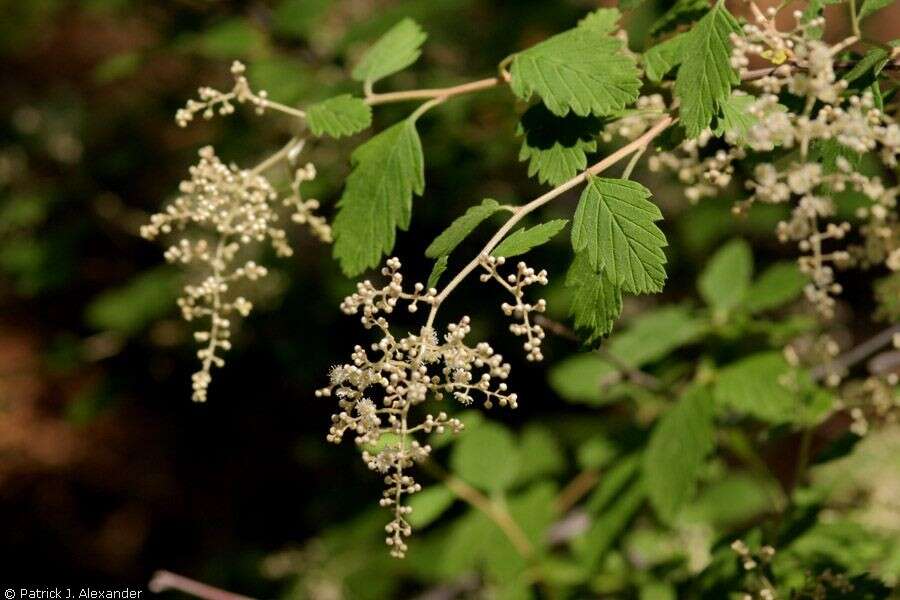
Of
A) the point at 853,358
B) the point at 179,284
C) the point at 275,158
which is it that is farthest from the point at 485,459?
the point at 179,284

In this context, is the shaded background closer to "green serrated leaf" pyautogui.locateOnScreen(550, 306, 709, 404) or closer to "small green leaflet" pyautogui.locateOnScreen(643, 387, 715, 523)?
"green serrated leaf" pyautogui.locateOnScreen(550, 306, 709, 404)

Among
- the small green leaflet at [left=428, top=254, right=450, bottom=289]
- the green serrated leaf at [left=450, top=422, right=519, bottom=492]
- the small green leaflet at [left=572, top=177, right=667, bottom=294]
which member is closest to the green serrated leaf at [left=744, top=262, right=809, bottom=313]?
the green serrated leaf at [left=450, top=422, right=519, bottom=492]

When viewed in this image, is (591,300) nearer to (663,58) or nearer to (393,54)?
(663,58)

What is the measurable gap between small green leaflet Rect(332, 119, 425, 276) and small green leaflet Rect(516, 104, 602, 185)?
0.19 m

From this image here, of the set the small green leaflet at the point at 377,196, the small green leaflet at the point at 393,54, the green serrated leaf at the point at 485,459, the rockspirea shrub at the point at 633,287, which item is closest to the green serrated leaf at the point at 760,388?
the rockspirea shrub at the point at 633,287

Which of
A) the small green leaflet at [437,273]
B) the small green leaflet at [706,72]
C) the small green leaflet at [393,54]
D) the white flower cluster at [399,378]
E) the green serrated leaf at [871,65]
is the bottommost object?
the white flower cluster at [399,378]

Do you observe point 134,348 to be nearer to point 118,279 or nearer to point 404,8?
point 118,279

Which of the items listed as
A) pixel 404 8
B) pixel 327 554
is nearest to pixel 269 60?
pixel 404 8

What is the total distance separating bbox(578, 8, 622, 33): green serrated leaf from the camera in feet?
4.62

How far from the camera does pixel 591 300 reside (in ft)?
3.78

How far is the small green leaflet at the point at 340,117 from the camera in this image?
1426 mm

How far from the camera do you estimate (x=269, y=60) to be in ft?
8.71

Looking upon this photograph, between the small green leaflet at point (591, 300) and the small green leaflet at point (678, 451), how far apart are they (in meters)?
0.70

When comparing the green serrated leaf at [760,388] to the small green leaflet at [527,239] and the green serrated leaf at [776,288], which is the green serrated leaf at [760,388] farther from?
the small green leaflet at [527,239]
